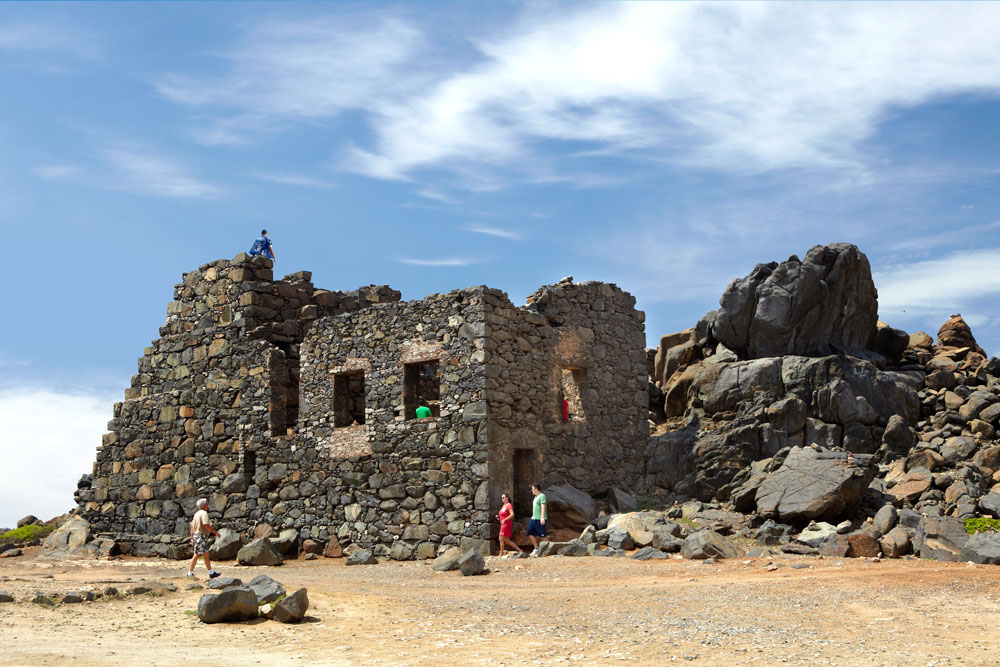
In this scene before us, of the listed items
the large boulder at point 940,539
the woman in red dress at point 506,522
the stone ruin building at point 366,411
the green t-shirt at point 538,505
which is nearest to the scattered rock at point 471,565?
the woman in red dress at point 506,522

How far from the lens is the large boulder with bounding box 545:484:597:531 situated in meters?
19.0

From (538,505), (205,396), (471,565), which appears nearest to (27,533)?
(205,396)

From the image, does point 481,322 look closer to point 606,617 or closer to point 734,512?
point 734,512

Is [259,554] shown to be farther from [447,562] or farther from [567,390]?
[567,390]

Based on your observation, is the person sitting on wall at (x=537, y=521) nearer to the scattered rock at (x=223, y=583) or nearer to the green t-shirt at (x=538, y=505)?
the green t-shirt at (x=538, y=505)

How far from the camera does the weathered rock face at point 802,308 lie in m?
24.8

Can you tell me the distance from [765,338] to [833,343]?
185 cm

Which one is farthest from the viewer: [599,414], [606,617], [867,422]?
[867,422]

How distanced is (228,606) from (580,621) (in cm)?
381

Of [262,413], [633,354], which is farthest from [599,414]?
[262,413]

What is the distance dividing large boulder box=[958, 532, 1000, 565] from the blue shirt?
15.5 metres

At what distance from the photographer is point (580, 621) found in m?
10.9

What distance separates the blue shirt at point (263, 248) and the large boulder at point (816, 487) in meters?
12.1

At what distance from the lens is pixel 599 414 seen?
834 inches
